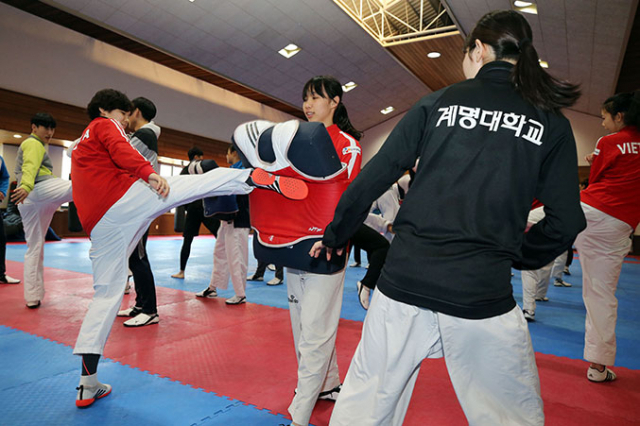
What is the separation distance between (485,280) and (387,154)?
1.36 ft

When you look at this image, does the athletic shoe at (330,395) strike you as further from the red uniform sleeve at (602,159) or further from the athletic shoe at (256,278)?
the athletic shoe at (256,278)

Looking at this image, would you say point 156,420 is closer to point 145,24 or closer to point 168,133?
point 145,24

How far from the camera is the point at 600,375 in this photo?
253 centimetres

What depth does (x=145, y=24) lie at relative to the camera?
9.12 metres

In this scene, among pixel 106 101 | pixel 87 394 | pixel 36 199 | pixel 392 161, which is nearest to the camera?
pixel 392 161

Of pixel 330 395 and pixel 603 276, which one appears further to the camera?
pixel 603 276

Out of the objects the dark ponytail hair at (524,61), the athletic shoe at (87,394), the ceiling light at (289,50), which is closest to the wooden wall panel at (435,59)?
the ceiling light at (289,50)

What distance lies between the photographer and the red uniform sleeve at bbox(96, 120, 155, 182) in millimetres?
2098

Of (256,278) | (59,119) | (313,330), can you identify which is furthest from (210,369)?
(59,119)

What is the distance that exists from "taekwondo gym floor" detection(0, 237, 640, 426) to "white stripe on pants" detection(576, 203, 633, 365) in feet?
0.79

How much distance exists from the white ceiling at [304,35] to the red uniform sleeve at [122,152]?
23.8 feet

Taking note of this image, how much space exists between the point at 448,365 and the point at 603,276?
6.87 feet

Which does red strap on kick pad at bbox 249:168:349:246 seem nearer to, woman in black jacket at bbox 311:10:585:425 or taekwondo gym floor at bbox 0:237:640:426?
woman in black jacket at bbox 311:10:585:425

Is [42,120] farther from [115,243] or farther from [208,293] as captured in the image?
[115,243]
